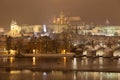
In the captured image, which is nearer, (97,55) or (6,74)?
(6,74)

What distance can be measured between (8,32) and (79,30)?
1038 centimetres

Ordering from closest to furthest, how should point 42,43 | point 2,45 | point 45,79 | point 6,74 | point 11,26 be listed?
point 45,79, point 6,74, point 42,43, point 2,45, point 11,26

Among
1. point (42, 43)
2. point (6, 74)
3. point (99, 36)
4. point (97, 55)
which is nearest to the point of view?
point (6, 74)

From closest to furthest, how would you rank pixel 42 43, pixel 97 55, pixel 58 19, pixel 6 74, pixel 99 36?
1. pixel 6 74
2. pixel 97 55
3. pixel 42 43
4. pixel 99 36
5. pixel 58 19

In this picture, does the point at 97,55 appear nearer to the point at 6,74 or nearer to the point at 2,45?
the point at 2,45

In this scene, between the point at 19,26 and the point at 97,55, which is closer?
the point at 97,55

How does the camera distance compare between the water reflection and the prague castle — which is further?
the prague castle

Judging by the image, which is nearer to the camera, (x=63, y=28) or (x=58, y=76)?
(x=58, y=76)

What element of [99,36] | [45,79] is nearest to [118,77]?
[45,79]

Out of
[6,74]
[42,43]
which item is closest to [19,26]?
[42,43]

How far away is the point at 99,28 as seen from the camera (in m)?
70.8

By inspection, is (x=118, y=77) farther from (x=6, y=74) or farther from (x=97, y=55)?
(x=97, y=55)

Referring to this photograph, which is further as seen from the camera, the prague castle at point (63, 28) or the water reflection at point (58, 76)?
the prague castle at point (63, 28)

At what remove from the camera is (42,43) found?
41812mm
